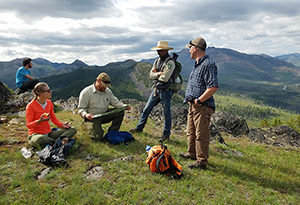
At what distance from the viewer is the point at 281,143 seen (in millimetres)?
→ 14039

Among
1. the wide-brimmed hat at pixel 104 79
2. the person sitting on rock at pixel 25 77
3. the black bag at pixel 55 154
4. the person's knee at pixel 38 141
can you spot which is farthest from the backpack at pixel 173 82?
the person sitting on rock at pixel 25 77

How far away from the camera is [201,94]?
22.4 feet

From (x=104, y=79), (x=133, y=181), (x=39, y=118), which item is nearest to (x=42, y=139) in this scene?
(x=39, y=118)

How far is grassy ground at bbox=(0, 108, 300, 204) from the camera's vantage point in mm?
5203

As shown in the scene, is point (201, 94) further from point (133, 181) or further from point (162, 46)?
point (133, 181)

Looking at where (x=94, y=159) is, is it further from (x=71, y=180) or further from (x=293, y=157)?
(x=293, y=157)

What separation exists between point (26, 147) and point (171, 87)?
24.0ft

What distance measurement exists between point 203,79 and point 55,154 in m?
6.44

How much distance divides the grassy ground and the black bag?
0.84 feet

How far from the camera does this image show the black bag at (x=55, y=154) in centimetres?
649

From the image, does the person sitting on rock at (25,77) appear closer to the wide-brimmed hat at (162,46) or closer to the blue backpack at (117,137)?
the blue backpack at (117,137)

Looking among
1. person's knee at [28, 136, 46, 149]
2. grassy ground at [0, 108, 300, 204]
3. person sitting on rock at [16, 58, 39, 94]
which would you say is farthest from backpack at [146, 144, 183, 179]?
person sitting on rock at [16, 58, 39, 94]

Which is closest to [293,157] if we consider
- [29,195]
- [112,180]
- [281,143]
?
[281,143]

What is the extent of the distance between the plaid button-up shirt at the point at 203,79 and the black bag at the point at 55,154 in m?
5.39
